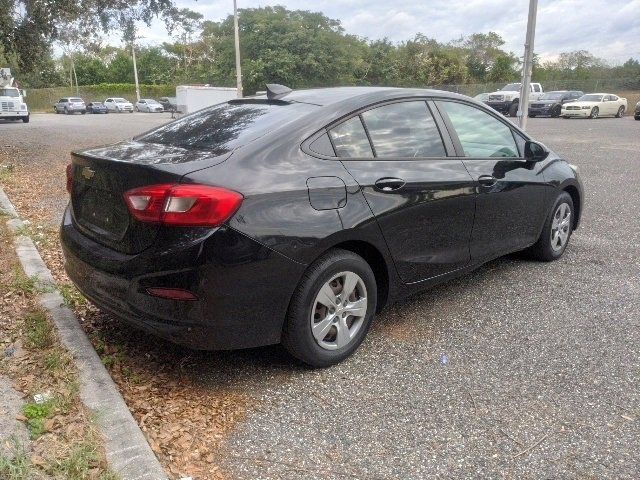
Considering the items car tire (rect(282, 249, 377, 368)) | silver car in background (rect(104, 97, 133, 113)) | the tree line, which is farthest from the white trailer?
silver car in background (rect(104, 97, 133, 113))

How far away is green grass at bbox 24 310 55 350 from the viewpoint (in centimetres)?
347

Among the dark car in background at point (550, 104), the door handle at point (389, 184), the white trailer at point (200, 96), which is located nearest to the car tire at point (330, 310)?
the door handle at point (389, 184)

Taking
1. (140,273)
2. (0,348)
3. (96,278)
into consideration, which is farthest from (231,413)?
(0,348)

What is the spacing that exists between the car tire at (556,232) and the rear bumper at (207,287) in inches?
117

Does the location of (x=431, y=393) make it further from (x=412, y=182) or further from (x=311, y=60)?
(x=311, y=60)

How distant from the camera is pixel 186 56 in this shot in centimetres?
6950

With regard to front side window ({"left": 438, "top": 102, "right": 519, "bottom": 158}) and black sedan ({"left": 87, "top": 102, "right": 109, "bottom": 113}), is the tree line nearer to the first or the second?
black sedan ({"left": 87, "top": 102, "right": 109, "bottom": 113})

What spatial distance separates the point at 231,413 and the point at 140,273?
0.84 meters

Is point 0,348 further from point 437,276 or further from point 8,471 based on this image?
point 437,276

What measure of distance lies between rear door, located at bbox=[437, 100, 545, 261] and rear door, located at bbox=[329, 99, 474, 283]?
15 centimetres

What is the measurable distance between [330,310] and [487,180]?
168 cm

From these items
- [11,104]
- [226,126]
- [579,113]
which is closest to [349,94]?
[226,126]

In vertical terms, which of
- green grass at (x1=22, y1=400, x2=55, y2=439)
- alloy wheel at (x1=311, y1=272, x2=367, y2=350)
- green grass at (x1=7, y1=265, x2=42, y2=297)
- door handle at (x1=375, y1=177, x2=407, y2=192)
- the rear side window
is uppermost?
the rear side window

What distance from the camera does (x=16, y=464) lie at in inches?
92.5
